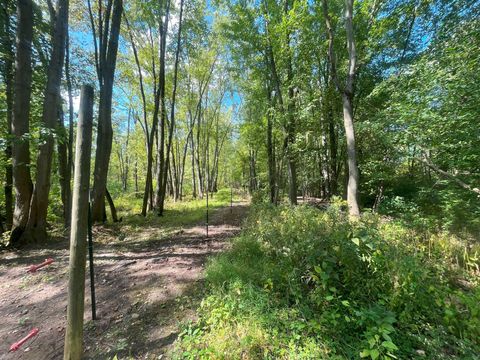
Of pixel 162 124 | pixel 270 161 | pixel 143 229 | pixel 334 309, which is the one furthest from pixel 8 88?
pixel 270 161

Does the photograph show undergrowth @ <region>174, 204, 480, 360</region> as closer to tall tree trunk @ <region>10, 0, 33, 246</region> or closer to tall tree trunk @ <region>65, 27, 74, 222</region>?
tall tree trunk @ <region>10, 0, 33, 246</region>

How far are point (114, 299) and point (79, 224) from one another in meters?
2.16

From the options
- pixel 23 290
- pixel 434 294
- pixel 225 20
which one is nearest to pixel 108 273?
pixel 23 290

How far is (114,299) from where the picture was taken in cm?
349

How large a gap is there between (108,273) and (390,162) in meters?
9.50

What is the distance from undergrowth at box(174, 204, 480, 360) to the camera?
81.2 inches

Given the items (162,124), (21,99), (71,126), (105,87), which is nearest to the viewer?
(21,99)

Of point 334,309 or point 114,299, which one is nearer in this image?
point 334,309

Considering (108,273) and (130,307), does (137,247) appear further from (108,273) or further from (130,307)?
(130,307)

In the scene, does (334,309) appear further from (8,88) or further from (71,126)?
(71,126)

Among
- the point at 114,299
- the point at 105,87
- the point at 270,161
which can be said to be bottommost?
the point at 114,299

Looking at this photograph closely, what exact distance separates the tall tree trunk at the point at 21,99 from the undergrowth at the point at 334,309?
19.4 feet

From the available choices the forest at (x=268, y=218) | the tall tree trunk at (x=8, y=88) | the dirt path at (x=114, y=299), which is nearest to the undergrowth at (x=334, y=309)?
the forest at (x=268, y=218)

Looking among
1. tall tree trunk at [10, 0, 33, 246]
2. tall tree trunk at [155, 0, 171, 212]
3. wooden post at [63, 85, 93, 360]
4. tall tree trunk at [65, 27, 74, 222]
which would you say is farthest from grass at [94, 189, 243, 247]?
wooden post at [63, 85, 93, 360]
